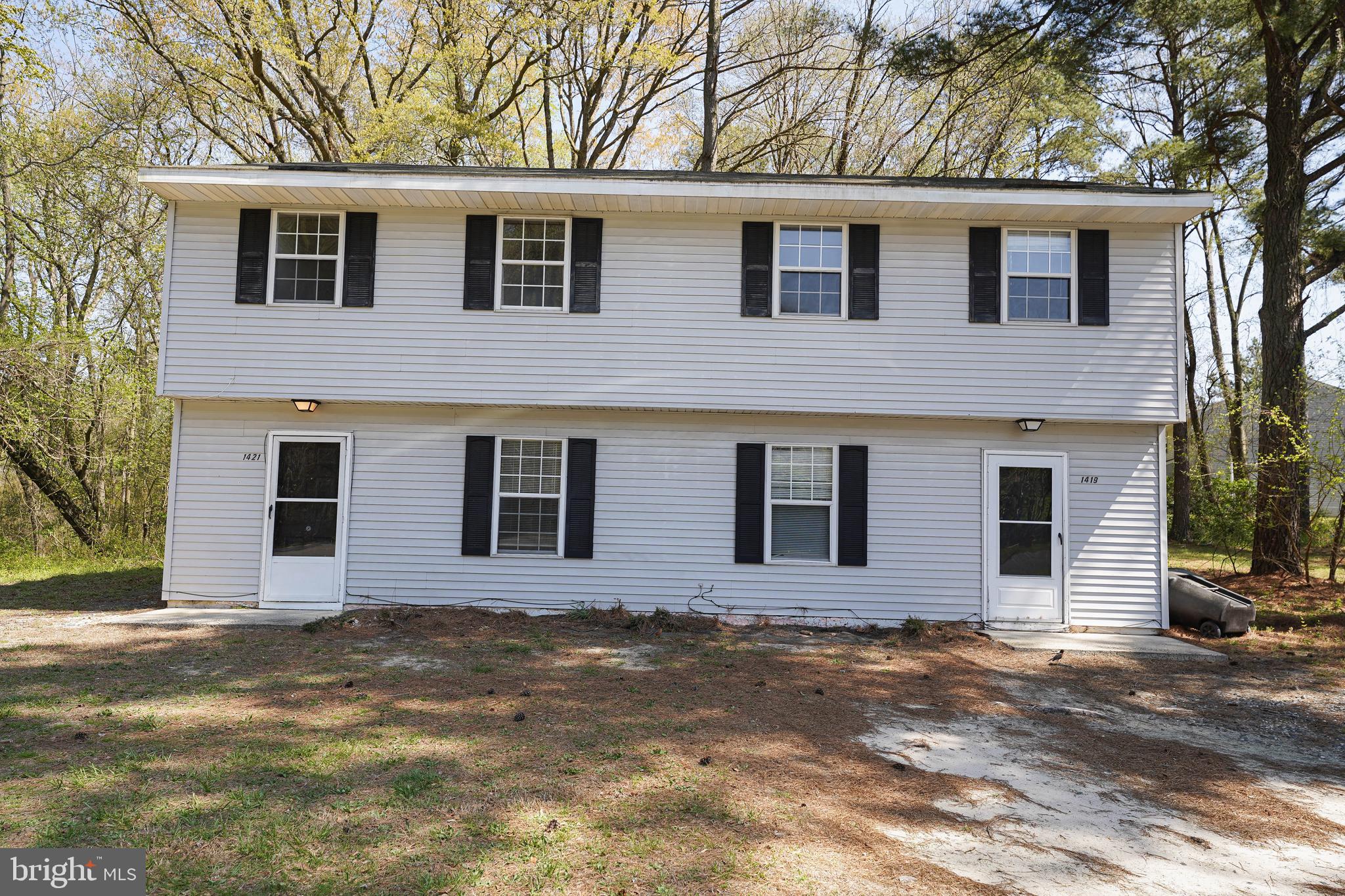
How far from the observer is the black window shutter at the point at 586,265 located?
9.70 meters

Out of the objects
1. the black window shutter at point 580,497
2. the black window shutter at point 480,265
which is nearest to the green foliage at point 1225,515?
the black window shutter at point 580,497

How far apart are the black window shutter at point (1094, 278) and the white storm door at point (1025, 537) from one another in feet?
5.87

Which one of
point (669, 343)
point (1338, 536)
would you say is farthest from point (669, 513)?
point (1338, 536)

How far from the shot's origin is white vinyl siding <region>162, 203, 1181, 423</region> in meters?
9.56

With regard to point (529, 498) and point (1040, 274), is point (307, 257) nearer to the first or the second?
point (529, 498)

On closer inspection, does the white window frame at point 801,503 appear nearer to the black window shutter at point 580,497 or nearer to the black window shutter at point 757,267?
the black window shutter at point 757,267

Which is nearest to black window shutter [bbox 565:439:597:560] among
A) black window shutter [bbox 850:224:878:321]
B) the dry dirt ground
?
the dry dirt ground

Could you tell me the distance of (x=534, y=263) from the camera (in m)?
9.80

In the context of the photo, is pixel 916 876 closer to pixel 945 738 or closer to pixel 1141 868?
pixel 1141 868

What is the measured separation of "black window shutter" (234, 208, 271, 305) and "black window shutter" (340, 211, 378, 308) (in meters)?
0.98

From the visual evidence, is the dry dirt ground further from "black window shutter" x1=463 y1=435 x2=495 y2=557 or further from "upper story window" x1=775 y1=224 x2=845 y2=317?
"upper story window" x1=775 y1=224 x2=845 y2=317

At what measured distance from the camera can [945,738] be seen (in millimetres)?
5754

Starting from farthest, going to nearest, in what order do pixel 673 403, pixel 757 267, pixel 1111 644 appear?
pixel 757 267 < pixel 673 403 < pixel 1111 644

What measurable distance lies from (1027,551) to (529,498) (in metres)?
6.22
